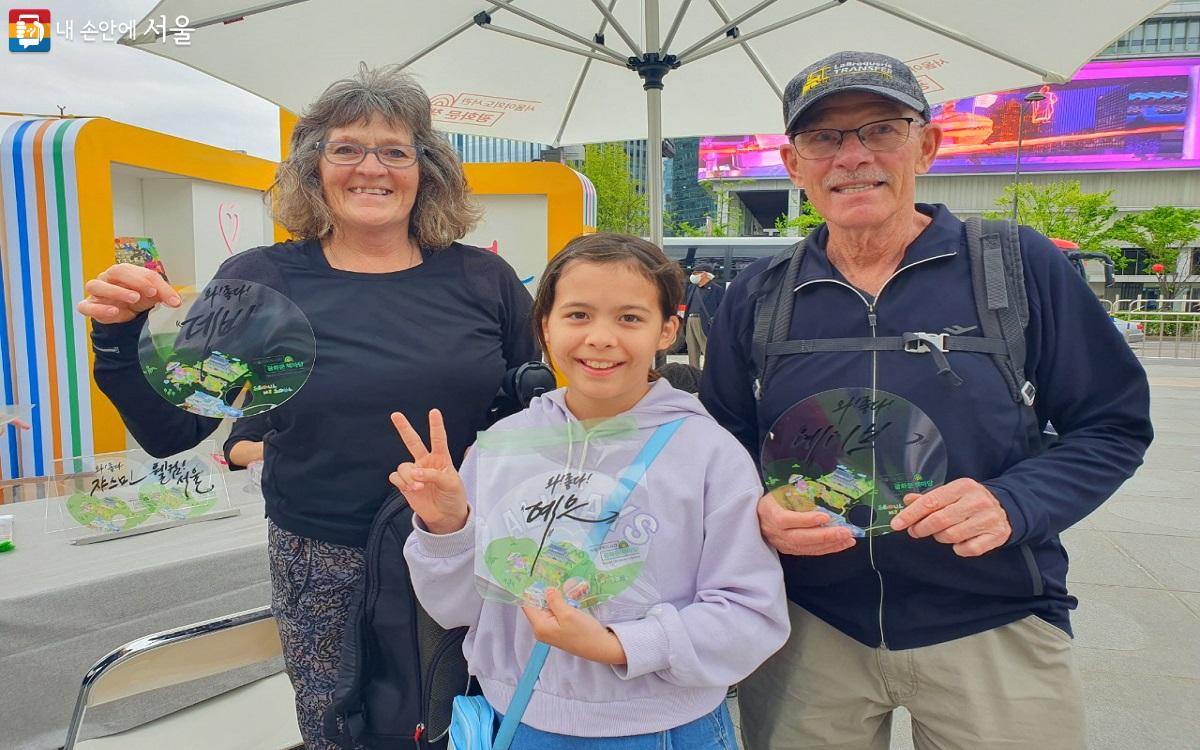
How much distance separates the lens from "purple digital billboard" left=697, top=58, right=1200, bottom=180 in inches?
1612

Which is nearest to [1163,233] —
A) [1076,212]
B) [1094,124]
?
[1076,212]

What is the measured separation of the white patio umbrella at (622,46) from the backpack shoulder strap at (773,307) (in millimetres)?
2337

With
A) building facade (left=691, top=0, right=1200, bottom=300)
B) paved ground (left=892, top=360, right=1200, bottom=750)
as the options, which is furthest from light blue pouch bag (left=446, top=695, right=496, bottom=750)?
building facade (left=691, top=0, right=1200, bottom=300)

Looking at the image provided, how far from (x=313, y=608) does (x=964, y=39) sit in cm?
346

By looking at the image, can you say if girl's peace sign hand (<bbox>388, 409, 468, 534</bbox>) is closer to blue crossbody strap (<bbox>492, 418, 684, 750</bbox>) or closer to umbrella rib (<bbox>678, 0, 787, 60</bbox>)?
blue crossbody strap (<bbox>492, 418, 684, 750</bbox>)

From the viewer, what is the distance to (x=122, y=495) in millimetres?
2371

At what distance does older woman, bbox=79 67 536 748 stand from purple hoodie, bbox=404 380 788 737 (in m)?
0.36

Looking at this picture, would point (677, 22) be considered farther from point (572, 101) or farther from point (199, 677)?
point (199, 677)

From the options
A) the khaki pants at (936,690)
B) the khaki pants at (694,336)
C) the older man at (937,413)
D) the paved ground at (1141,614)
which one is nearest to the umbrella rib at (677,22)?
the older man at (937,413)

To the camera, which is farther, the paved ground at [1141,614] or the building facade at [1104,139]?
the building facade at [1104,139]

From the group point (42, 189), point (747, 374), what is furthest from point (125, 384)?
point (42, 189)

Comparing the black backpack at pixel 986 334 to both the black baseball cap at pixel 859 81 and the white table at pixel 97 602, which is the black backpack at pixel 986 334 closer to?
the black baseball cap at pixel 859 81

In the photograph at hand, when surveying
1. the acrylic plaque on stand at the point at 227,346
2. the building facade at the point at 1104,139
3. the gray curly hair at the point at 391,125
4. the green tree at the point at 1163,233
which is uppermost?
the building facade at the point at 1104,139

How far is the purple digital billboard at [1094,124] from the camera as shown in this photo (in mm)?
40938
